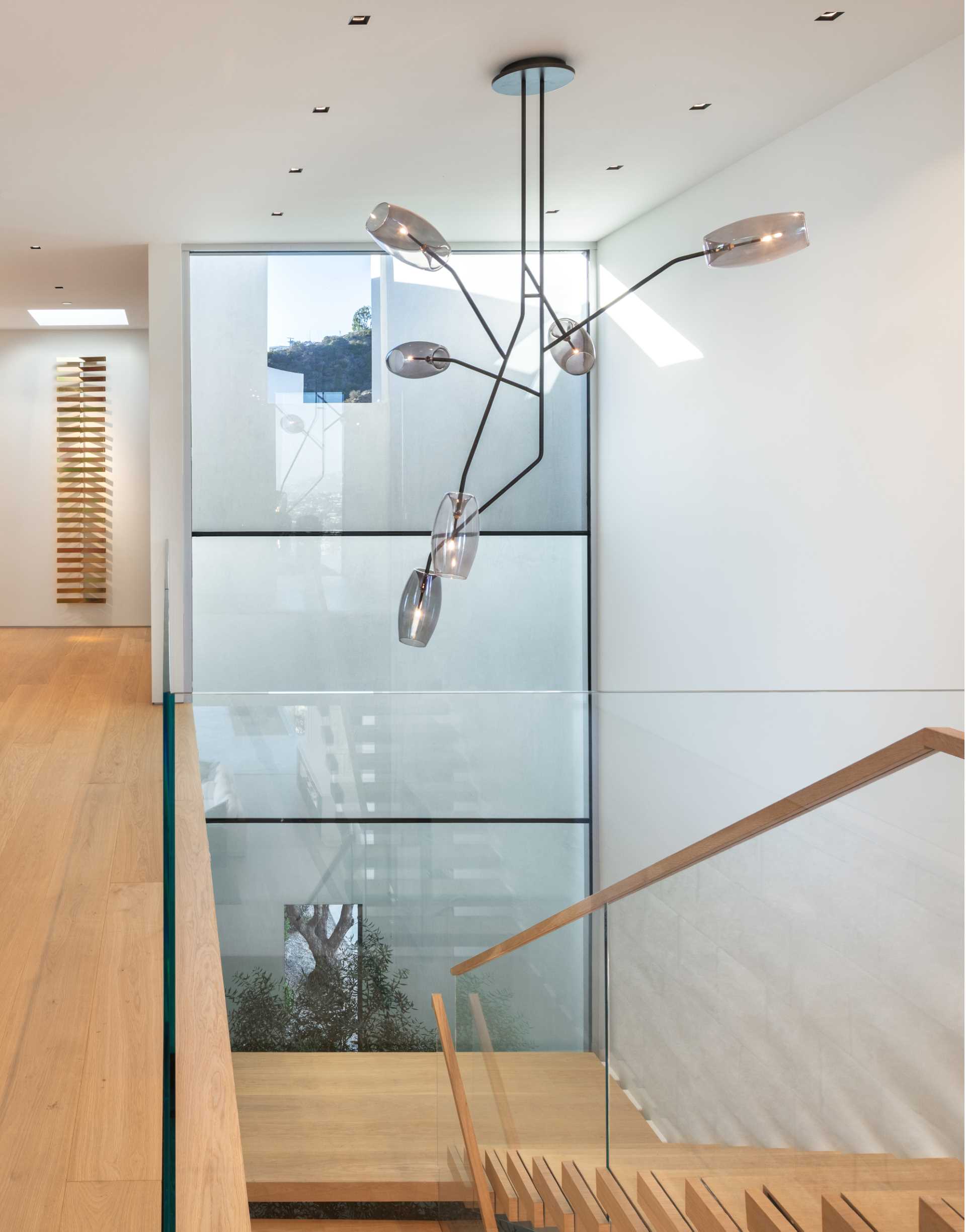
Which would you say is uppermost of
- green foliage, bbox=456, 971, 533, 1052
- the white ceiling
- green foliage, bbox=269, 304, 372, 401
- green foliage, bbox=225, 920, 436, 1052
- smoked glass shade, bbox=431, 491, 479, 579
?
the white ceiling

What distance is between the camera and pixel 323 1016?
5062mm

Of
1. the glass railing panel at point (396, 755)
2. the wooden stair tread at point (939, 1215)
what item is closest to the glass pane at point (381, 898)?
the glass railing panel at point (396, 755)

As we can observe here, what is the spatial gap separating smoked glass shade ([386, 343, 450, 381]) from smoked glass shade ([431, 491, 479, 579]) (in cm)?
42

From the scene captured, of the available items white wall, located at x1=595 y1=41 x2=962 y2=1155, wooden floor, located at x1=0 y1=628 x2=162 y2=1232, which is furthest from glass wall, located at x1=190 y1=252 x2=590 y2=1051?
wooden floor, located at x1=0 y1=628 x2=162 y2=1232

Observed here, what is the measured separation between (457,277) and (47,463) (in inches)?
218

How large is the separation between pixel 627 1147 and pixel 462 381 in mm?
3753

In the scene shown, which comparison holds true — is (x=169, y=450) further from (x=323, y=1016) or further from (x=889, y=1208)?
(x=889, y=1208)

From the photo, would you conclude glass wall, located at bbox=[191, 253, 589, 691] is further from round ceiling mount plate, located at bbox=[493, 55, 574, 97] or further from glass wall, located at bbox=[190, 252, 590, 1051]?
round ceiling mount plate, located at bbox=[493, 55, 574, 97]

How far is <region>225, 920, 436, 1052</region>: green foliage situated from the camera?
16.3 ft

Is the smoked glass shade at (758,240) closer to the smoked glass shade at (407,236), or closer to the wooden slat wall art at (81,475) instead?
the smoked glass shade at (407,236)

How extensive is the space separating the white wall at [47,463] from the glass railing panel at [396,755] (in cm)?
378

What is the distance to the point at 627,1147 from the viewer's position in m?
2.25

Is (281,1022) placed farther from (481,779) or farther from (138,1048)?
(138,1048)

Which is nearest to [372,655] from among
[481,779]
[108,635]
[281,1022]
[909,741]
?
[481,779]
